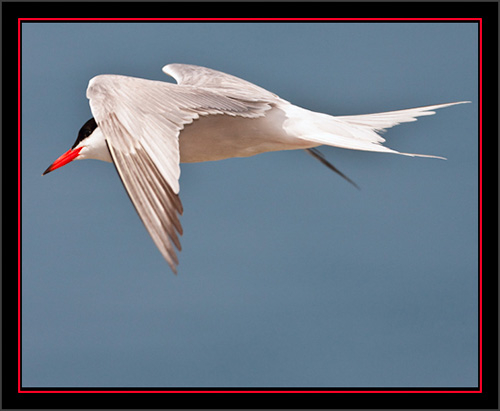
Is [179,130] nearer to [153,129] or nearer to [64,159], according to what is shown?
[153,129]

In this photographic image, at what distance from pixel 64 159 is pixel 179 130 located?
1489mm

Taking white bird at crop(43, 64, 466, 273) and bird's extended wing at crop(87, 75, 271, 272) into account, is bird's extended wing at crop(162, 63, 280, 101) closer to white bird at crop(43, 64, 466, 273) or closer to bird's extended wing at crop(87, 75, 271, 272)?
white bird at crop(43, 64, 466, 273)

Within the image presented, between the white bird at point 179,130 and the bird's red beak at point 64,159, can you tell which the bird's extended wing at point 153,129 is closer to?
the white bird at point 179,130

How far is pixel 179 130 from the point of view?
15.8ft

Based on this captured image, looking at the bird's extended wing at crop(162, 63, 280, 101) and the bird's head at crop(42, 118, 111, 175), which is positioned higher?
the bird's extended wing at crop(162, 63, 280, 101)

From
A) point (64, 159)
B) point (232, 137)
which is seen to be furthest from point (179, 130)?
point (64, 159)

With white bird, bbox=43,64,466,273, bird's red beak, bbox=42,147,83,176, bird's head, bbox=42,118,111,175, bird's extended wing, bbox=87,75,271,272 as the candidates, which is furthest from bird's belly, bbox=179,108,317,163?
bird's red beak, bbox=42,147,83,176

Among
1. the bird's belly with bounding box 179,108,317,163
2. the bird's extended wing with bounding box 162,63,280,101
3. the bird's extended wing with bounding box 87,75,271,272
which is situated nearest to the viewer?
the bird's extended wing with bounding box 87,75,271,272

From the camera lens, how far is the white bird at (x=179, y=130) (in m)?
4.41

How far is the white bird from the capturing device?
14.5 feet

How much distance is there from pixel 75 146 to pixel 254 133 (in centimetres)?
130

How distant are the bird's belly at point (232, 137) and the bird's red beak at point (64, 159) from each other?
33.3 inches

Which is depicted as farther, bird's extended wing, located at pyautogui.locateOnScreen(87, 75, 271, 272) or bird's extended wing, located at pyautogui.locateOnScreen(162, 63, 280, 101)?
bird's extended wing, located at pyautogui.locateOnScreen(162, 63, 280, 101)

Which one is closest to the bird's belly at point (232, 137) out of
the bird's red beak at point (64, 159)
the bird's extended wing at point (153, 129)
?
the bird's extended wing at point (153, 129)
